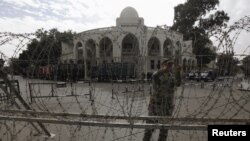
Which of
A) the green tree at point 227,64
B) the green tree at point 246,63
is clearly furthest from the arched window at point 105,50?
the green tree at point 246,63

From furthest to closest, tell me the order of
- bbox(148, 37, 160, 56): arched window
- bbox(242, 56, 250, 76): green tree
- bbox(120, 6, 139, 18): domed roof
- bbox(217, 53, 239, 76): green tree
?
1. bbox(120, 6, 139, 18): domed roof
2. bbox(148, 37, 160, 56): arched window
3. bbox(242, 56, 250, 76): green tree
4. bbox(217, 53, 239, 76): green tree

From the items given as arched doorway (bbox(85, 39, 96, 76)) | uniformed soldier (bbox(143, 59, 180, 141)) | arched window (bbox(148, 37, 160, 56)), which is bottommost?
uniformed soldier (bbox(143, 59, 180, 141))

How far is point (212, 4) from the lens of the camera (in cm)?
4062

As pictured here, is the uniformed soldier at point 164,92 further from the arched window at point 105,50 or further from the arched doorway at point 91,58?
the arched doorway at point 91,58

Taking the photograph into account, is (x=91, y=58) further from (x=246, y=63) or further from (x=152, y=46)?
(x=152, y=46)

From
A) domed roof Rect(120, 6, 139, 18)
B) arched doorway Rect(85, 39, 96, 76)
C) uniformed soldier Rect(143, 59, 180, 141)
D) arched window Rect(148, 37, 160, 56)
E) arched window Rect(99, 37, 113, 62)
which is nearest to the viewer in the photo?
arched window Rect(99, 37, 113, 62)

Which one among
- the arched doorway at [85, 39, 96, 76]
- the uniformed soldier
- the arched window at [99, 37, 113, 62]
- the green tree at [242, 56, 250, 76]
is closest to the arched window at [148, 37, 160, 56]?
the uniformed soldier

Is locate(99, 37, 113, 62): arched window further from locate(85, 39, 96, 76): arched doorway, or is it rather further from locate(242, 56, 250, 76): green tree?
locate(242, 56, 250, 76): green tree

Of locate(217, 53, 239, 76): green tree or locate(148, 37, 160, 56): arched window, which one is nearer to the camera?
locate(217, 53, 239, 76): green tree

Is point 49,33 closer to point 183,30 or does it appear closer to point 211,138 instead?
point 211,138

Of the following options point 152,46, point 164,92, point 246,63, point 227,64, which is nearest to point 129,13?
point 152,46

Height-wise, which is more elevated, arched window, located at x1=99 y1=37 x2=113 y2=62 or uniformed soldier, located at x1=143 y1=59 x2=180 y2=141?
arched window, located at x1=99 y1=37 x2=113 y2=62

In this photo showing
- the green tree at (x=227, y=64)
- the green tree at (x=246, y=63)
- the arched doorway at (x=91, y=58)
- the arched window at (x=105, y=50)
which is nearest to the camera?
the green tree at (x=227, y=64)

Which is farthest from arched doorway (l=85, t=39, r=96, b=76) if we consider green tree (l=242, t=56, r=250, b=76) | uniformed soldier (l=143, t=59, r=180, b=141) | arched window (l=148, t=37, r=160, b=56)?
green tree (l=242, t=56, r=250, b=76)
